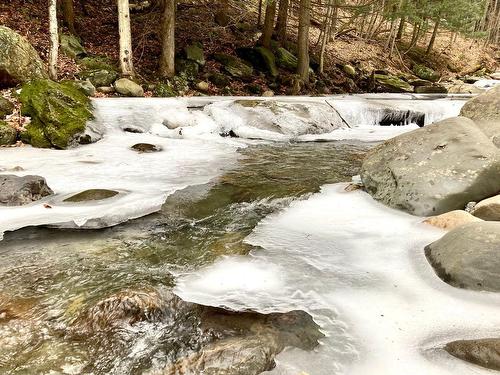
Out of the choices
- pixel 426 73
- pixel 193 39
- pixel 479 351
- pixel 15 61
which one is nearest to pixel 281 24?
pixel 193 39

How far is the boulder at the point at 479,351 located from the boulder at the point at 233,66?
1406 cm

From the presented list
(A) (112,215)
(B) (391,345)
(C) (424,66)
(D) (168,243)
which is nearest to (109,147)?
(A) (112,215)

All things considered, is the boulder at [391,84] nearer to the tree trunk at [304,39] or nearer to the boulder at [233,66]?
the tree trunk at [304,39]

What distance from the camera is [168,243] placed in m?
4.23

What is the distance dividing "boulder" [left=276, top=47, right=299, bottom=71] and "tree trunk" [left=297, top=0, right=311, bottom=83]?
43.5 inches

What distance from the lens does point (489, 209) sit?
14.3 feet

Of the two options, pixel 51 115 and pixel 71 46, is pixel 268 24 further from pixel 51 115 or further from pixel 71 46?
pixel 51 115

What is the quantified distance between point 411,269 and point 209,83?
1221 centimetres

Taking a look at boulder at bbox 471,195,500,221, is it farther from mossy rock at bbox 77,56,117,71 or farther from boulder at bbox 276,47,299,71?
boulder at bbox 276,47,299,71

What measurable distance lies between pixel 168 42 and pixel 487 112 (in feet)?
32.7

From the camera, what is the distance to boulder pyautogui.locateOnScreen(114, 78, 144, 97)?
11977mm

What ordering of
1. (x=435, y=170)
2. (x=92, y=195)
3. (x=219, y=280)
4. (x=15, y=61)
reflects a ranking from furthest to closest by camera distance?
(x=15, y=61)
(x=92, y=195)
(x=435, y=170)
(x=219, y=280)

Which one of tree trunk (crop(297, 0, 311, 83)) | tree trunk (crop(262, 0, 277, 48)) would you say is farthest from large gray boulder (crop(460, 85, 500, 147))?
tree trunk (crop(262, 0, 277, 48))

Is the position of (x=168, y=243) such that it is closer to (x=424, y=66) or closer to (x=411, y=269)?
(x=411, y=269)
